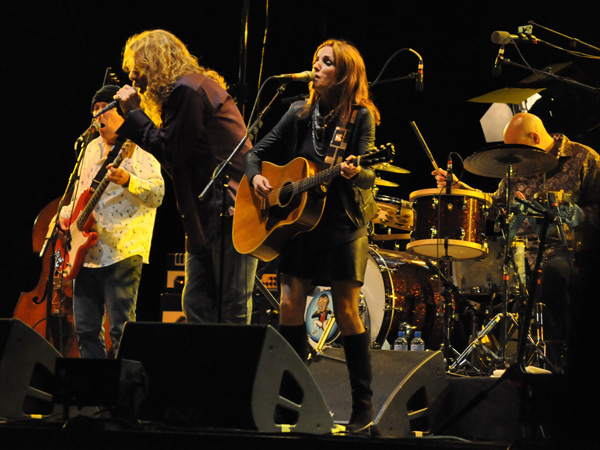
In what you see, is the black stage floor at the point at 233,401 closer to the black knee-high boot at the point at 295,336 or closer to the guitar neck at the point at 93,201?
the black knee-high boot at the point at 295,336

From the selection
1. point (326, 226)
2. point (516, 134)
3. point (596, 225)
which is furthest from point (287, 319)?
point (516, 134)

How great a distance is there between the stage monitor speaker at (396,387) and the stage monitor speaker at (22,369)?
4.84ft

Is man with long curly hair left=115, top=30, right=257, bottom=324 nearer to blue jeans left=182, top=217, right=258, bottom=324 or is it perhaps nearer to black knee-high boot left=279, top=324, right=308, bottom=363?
blue jeans left=182, top=217, right=258, bottom=324

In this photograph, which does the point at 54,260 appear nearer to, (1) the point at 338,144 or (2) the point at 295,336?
(2) the point at 295,336

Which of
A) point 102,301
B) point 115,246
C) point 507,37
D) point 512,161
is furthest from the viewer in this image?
point 512,161

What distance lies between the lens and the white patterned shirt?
4797 mm

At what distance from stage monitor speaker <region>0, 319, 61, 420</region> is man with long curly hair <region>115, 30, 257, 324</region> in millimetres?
792

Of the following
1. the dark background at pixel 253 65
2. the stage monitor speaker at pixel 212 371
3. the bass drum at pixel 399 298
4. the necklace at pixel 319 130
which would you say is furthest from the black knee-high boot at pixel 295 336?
the dark background at pixel 253 65

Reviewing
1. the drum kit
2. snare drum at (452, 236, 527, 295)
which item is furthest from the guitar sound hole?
snare drum at (452, 236, 527, 295)

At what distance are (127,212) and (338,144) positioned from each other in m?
1.80

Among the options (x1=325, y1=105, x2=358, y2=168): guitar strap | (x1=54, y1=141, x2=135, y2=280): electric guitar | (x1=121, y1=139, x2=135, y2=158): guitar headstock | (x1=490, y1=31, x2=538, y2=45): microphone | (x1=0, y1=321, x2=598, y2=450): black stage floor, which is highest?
(x1=490, y1=31, x2=538, y2=45): microphone

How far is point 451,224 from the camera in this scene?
6477mm

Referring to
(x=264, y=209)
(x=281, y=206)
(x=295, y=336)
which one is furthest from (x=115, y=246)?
(x=295, y=336)

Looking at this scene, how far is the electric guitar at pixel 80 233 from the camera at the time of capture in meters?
4.77
